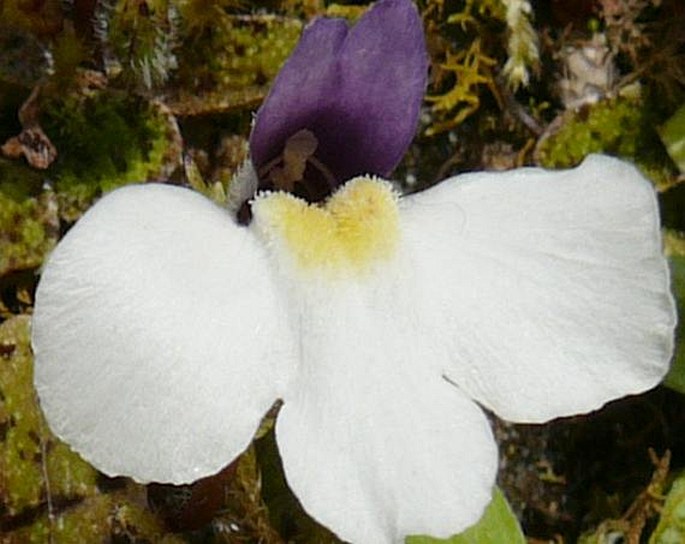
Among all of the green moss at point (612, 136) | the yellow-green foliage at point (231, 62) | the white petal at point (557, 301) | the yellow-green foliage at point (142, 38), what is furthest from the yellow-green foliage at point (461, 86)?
the white petal at point (557, 301)

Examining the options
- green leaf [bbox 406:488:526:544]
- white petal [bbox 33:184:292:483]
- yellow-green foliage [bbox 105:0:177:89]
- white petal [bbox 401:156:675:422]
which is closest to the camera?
white petal [bbox 33:184:292:483]

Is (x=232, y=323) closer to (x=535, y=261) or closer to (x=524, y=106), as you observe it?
(x=535, y=261)

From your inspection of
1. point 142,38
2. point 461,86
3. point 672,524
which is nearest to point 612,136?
point 461,86

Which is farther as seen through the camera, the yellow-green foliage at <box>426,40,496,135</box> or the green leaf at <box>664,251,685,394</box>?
the yellow-green foliage at <box>426,40,496,135</box>

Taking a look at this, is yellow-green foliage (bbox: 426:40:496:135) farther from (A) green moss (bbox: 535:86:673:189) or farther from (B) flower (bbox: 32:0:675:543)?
(B) flower (bbox: 32:0:675:543)

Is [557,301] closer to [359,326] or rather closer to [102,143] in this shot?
[359,326]

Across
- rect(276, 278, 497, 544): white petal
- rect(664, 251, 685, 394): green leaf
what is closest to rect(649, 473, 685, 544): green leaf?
rect(664, 251, 685, 394): green leaf
